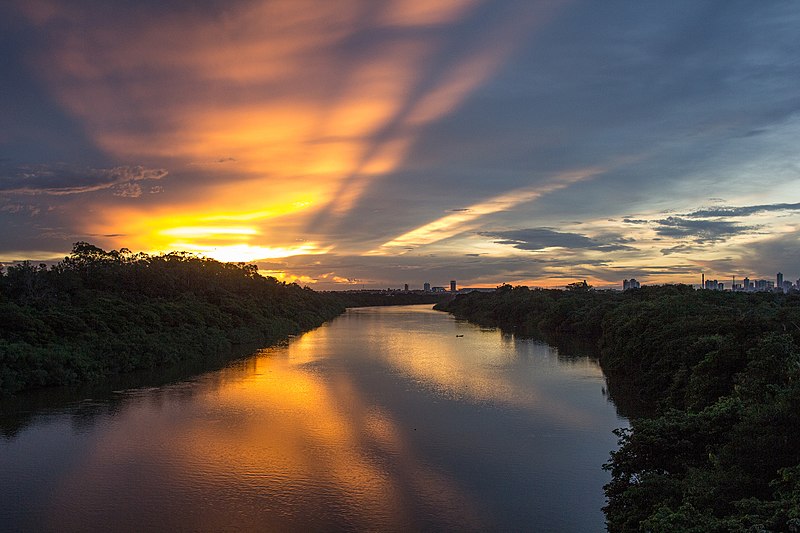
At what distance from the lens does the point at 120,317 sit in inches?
1491

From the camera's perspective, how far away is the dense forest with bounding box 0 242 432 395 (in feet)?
97.0

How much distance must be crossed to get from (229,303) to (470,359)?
2706cm

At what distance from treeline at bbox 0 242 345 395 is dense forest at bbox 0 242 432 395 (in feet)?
0.17

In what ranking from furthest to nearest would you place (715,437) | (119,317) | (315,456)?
(119,317)
(315,456)
(715,437)

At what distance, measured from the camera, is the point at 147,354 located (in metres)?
35.2

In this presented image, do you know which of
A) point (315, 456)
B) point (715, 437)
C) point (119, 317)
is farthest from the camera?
point (119, 317)

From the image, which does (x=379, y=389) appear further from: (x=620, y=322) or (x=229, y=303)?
(x=229, y=303)

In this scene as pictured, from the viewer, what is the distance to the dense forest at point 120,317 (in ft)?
97.0

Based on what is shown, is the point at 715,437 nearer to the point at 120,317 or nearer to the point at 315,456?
the point at 315,456

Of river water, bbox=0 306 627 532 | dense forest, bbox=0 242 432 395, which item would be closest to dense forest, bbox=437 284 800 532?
river water, bbox=0 306 627 532

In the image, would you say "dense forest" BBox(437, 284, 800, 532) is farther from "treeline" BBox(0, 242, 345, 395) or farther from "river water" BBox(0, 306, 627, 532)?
"treeline" BBox(0, 242, 345, 395)

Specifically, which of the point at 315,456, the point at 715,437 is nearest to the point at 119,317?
the point at 315,456

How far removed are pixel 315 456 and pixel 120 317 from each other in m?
24.3

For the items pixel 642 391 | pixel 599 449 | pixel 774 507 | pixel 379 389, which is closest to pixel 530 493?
pixel 599 449
